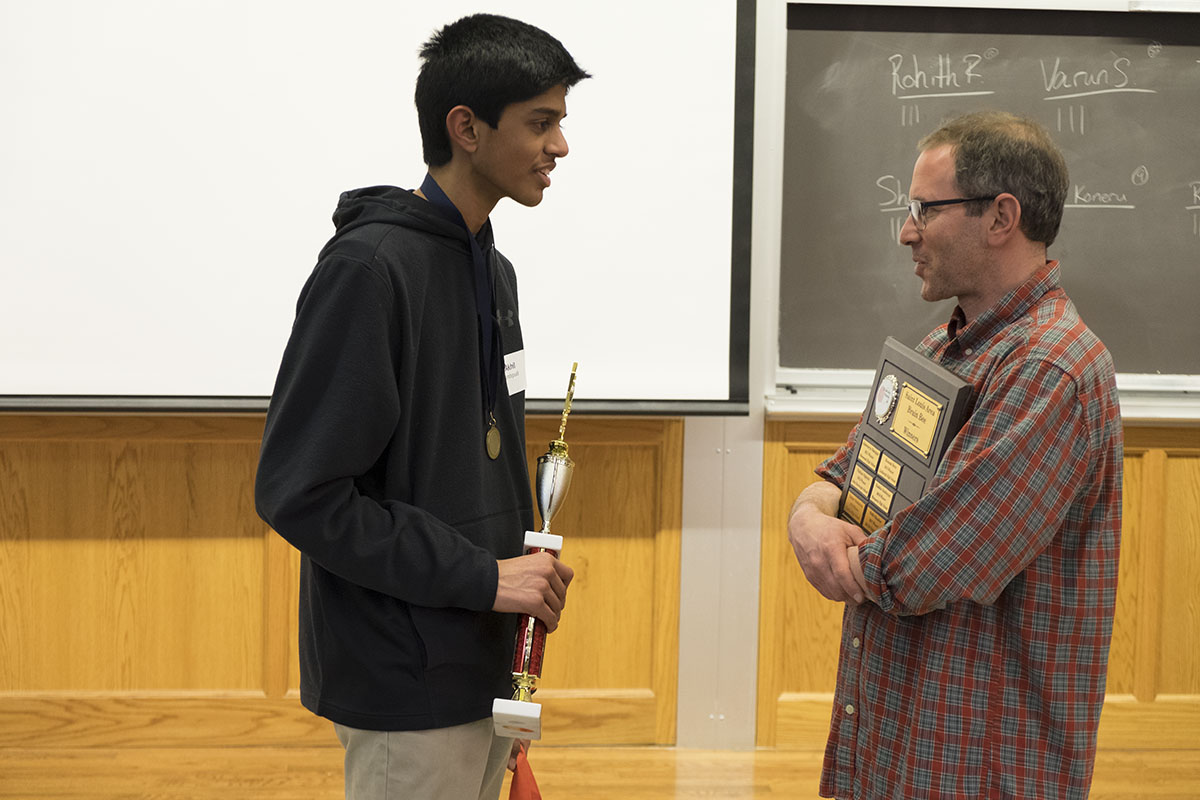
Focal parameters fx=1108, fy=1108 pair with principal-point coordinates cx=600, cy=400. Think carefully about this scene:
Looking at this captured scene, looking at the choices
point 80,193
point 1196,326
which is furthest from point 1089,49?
point 80,193

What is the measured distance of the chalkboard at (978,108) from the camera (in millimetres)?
3059

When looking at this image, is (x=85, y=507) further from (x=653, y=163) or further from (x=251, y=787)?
(x=653, y=163)

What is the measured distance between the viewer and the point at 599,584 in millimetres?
3154

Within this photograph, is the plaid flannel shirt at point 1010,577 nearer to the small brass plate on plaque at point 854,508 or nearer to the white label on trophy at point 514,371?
the small brass plate on plaque at point 854,508

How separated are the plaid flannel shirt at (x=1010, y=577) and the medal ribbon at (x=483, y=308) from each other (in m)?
0.55

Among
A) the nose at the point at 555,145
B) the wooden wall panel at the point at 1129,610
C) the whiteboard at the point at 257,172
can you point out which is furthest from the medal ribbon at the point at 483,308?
the wooden wall panel at the point at 1129,610

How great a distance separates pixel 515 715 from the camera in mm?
1391

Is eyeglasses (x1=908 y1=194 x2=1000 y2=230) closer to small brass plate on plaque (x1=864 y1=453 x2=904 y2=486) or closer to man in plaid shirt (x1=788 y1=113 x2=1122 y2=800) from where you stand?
man in plaid shirt (x1=788 y1=113 x2=1122 y2=800)

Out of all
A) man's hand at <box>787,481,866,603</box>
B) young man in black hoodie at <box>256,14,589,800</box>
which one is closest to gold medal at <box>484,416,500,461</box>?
young man in black hoodie at <box>256,14,589,800</box>

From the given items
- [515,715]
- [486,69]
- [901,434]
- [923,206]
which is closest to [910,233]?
[923,206]

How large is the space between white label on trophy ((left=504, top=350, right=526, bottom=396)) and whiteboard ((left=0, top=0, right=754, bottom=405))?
135 cm

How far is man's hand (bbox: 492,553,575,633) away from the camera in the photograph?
1404 mm

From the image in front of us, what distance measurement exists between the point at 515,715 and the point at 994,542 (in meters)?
0.64

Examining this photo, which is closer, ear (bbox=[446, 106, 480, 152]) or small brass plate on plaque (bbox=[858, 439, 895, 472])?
ear (bbox=[446, 106, 480, 152])
